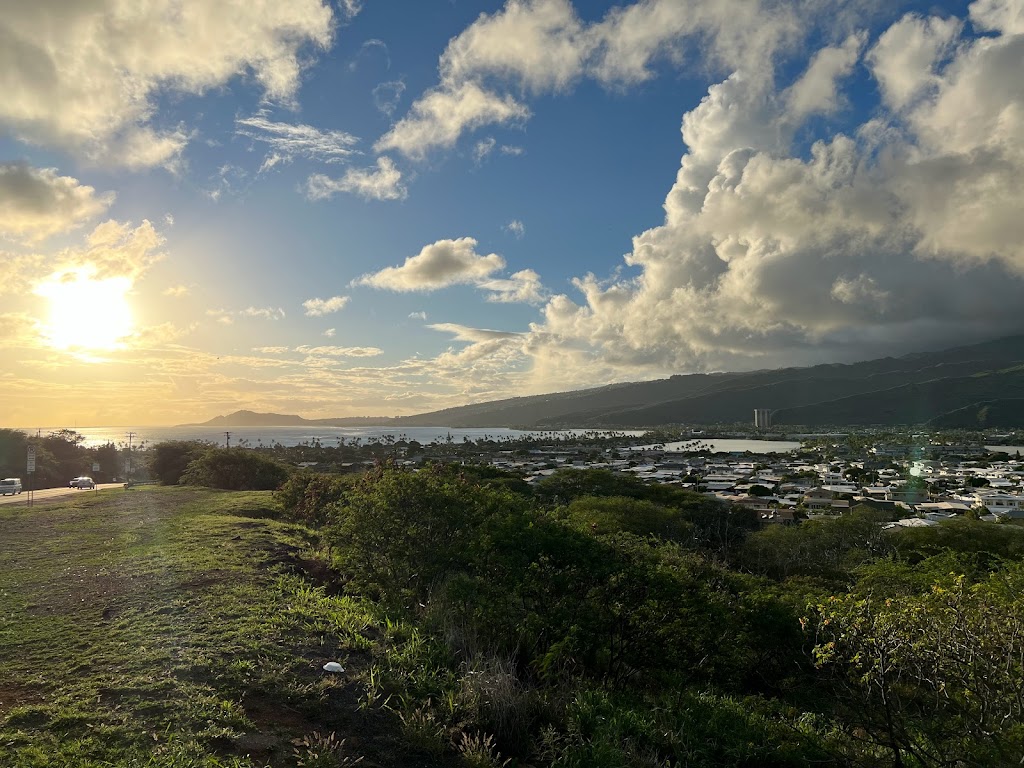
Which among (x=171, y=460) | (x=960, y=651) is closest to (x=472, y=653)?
(x=960, y=651)

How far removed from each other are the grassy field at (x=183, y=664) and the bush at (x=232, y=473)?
2944 cm

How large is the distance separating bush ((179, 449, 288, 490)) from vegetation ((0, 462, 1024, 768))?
26.6m

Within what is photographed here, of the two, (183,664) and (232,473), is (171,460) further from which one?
(183,664)

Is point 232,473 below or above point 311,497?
above

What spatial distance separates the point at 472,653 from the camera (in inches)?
394

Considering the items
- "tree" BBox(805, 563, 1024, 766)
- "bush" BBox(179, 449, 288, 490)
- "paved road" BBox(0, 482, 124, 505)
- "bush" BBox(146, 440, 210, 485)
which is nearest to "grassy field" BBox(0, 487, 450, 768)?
"tree" BBox(805, 563, 1024, 766)

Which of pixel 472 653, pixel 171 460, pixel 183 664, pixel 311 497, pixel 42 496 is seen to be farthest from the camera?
pixel 171 460

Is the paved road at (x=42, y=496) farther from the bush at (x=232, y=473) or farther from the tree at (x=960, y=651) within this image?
the tree at (x=960, y=651)

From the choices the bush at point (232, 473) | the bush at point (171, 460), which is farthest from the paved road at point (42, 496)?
the bush at point (171, 460)

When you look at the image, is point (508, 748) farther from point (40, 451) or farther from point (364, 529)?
point (40, 451)

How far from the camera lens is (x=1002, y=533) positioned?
30.2 metres

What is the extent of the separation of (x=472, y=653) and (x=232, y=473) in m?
41.3

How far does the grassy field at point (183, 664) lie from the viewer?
6184 millimetres

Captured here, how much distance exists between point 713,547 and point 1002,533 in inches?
576
